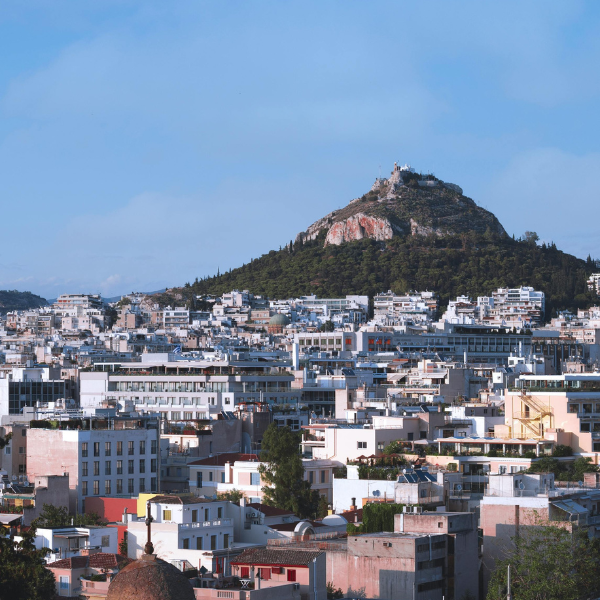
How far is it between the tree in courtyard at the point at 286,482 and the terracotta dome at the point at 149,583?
25.0 metres

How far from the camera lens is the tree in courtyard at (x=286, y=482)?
4850 centimetres

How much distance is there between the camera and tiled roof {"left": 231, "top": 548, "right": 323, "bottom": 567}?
113ft

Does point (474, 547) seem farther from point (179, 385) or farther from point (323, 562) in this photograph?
point (179, 385)

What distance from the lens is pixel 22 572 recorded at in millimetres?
29219

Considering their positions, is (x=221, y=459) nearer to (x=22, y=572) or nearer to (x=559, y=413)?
(x=559, y=413)

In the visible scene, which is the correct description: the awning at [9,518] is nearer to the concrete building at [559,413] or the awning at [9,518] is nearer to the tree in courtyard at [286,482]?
the tree in courtyard at [286,482]

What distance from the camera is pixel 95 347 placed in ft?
460

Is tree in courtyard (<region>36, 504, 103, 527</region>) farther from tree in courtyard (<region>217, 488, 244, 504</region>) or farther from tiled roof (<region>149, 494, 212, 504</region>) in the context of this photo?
tree in courtyard (<region>217, 488, 244, 504</region>)

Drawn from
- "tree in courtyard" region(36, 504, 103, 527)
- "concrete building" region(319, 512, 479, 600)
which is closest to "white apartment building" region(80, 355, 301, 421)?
"tree in courtyard" region(36, 504, 103, 527)

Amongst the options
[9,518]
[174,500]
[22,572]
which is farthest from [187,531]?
[22,572]

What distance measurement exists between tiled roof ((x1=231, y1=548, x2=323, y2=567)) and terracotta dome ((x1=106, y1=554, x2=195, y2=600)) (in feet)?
37.4

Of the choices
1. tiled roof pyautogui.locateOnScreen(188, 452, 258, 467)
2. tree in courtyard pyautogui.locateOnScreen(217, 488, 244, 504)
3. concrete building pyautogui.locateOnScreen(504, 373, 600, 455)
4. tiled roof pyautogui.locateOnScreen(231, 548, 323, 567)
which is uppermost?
concrete building pyautogui.locateOnScreen(504, 373, 600, 455)

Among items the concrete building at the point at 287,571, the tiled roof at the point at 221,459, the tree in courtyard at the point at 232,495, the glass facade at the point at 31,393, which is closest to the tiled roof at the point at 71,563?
the concrete building at the point at 287,571

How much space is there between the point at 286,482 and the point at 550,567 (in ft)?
50.9
